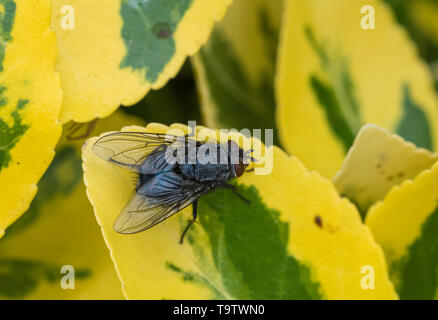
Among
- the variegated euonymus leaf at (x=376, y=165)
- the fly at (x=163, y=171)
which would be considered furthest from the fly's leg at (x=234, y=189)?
the variegated euonymus leaf at (x=376, y=165)

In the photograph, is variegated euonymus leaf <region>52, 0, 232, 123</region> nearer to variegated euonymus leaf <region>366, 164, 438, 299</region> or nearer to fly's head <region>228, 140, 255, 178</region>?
fly's head <region>228, 140, 255, 178</region>

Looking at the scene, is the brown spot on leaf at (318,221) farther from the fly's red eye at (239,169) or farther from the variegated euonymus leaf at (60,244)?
the variegated euonymus leaf at (60,244)

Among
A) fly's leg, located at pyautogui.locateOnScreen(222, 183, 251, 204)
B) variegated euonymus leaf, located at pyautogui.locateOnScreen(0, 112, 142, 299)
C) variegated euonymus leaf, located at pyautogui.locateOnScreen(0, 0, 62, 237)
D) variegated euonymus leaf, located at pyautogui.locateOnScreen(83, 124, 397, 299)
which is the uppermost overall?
variegated euonymus leaf, located at pyautogui.locateOnScreen(0, 0, 62, 237)

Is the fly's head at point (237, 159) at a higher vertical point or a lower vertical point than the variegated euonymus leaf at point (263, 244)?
higher

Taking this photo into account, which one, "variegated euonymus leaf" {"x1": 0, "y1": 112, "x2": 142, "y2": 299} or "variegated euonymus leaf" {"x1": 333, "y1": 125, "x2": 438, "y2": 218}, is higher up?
"variegated euonymus leaf" {"x1": 333, "y1": 125, "x2": 438, "y2": 218}

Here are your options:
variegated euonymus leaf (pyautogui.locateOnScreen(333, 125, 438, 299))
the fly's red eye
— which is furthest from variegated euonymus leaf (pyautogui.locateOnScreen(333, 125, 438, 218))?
the fly's red eye

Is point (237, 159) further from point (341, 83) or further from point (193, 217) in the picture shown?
point (341, 83)

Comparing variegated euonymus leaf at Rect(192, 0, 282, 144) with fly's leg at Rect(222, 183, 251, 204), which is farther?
variegated euonymus leaf at Rect(192, 0, 282, 144)

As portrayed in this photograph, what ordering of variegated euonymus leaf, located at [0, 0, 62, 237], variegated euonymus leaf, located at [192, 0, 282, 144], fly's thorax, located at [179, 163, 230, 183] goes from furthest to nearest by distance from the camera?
1. variegated euonymus leaf, located at [192, 0, 282, 144]
2. fly's thorax, located at [179, 163, 230, 183]
3. variegated euonymus leaf, located at [0, 0, 62, 237]

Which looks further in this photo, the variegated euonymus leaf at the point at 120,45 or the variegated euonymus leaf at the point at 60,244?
the variegated euonymus leaf at the point at 60,244
